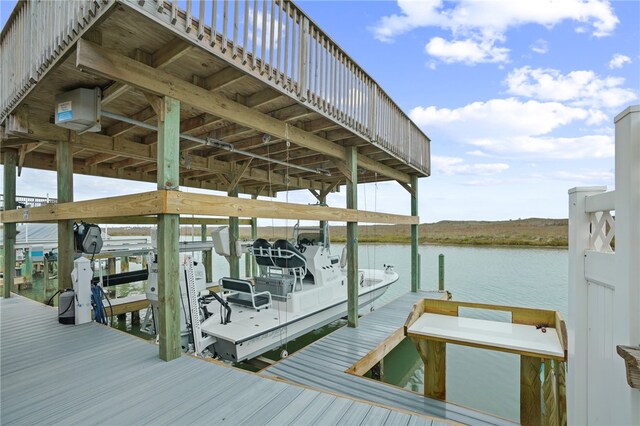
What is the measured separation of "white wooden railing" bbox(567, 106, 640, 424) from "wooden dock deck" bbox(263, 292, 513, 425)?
158 centimetres

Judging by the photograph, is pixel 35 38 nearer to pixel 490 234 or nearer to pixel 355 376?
pixel 355 376

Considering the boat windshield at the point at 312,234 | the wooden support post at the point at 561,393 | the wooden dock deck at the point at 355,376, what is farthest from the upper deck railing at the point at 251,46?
the wooden support post at the point at 561,393

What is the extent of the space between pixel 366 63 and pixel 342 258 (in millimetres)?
4422

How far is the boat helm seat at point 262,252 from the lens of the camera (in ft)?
19.5

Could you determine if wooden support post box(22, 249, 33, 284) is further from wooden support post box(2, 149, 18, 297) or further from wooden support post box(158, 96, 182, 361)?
wooden support post box(158, 96, 182, 361)

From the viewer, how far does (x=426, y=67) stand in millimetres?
7105

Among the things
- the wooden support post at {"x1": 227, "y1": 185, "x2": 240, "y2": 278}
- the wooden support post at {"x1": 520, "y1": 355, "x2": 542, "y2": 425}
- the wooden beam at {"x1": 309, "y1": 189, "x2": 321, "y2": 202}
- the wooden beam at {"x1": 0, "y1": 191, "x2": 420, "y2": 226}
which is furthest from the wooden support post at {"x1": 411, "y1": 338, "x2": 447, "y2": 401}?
the wooden beam at {"x1": 309, "y1": 189, "x2": 321, "y2": 202}

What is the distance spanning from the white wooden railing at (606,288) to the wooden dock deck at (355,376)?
158 centimetres

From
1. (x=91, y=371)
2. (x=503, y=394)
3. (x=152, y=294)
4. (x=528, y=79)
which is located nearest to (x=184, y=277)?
(x=152, y=294)

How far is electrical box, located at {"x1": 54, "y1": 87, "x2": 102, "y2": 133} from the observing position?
10.4ft

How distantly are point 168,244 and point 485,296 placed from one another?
1010 cm

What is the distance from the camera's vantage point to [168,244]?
2.97 m

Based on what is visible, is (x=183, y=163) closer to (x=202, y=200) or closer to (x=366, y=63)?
(x=202, y=200)

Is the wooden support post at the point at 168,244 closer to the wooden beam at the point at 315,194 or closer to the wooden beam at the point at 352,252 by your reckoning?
the wooden beam at the point at 352,252
